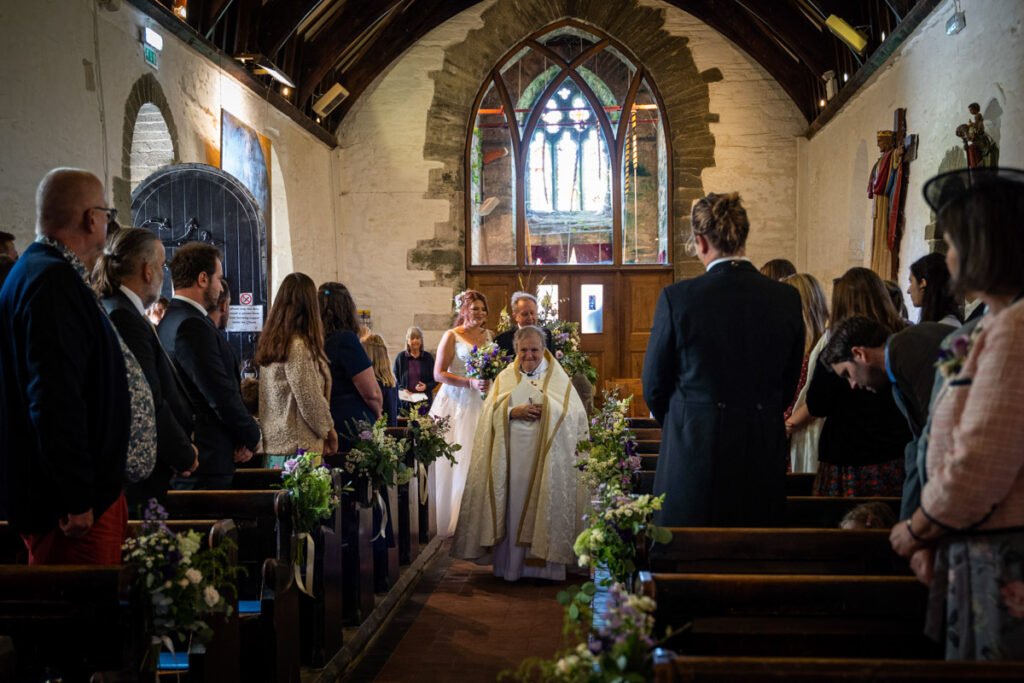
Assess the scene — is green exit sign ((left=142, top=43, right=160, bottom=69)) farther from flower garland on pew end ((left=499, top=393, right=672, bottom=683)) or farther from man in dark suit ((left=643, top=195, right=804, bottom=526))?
man in dark suit ((left=643, top=195, right=804, bottom=526))

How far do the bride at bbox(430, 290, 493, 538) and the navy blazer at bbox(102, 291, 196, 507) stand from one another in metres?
3.80

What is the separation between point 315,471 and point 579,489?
2.29m

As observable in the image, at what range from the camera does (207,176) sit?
7102 millimetres

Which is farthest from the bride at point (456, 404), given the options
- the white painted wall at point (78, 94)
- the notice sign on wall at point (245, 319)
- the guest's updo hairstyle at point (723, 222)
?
the guest's updo hairstyle at point (723, 222)

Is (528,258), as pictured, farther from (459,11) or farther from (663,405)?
(663,405)

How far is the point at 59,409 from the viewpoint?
2.56m

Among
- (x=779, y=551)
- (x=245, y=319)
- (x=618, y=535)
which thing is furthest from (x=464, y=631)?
(x=245, y=319)

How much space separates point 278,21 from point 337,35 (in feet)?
4.22

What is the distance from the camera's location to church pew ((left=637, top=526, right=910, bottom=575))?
2738mm

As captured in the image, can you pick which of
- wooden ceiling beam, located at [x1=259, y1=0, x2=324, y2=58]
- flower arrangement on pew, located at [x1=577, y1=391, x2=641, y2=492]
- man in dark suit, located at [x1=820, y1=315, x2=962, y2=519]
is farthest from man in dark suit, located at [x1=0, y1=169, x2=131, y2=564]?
wooden ceiling beam, located at [x1=259, y1=0, x2=324, y2=58]

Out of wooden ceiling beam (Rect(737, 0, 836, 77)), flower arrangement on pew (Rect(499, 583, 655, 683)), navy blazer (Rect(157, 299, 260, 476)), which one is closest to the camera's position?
flower arrangement on pew (Rect(499, 583, 655, 683))

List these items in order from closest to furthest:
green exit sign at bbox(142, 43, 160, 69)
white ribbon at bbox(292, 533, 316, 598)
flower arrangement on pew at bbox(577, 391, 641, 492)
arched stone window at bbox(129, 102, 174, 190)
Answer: white ribbon at bbox(292, 533, 316, 598) < flower arrangement on pew at bbox(577, 391, 641, 492) < green exit sign at bbox(142, 43, 160, 69) < arched stone window at bbox(129, 102, 174, 190)

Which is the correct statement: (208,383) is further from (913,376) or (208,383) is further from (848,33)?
(848,33)

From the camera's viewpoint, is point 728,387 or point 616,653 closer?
point 616,653
